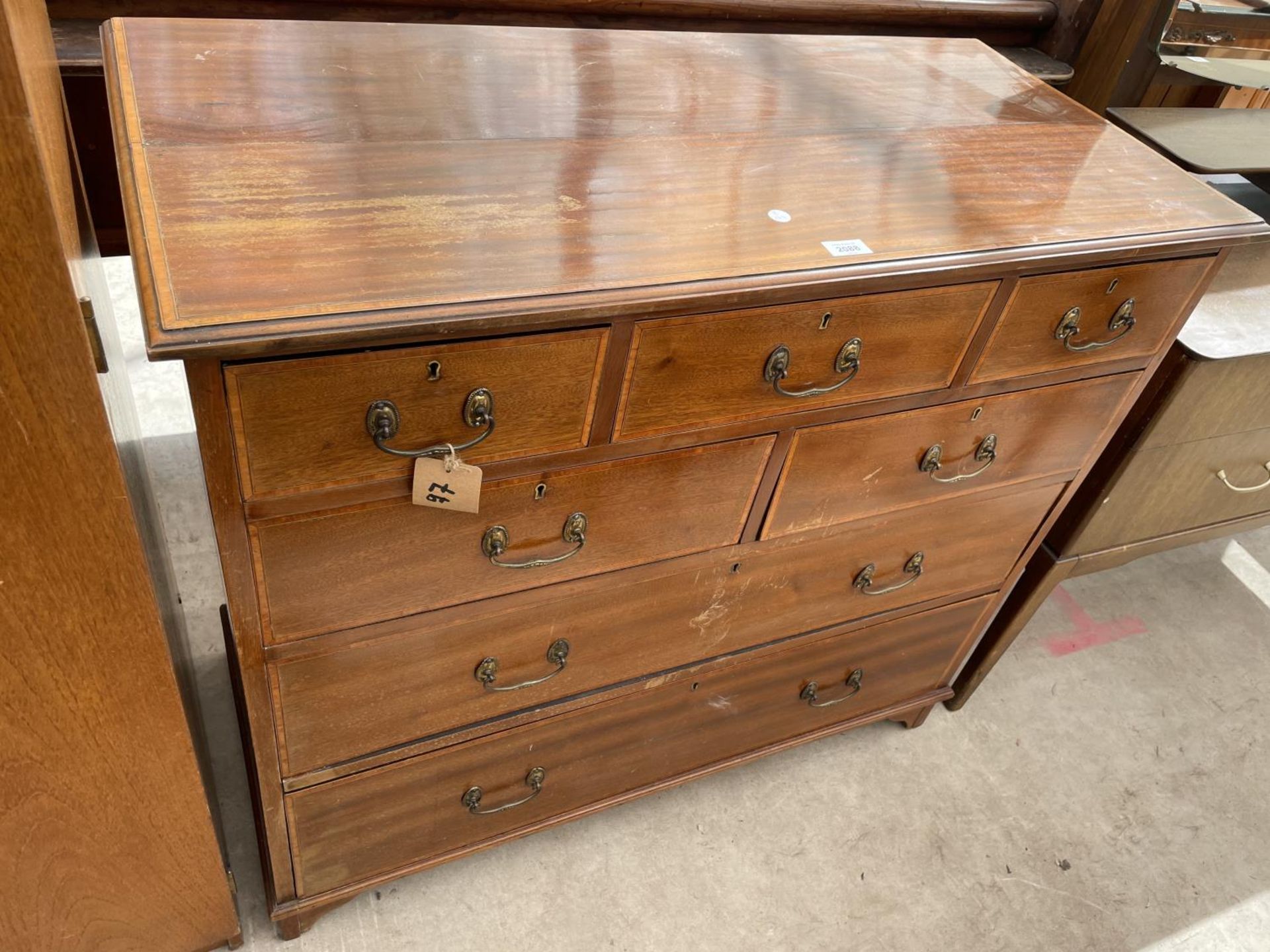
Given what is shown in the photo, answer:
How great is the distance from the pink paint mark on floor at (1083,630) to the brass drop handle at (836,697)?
66 centimetres

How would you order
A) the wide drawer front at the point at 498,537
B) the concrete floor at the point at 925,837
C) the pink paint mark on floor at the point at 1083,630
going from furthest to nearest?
the pink paint mark on floor at the point at 1083,630 → the concrete floor at the point at 925,837 → the wide drawer front at the point at 498,537

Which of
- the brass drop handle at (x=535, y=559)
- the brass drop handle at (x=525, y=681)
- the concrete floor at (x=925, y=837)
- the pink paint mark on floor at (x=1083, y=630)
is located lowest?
the concrete floor at (x=925, y=837)

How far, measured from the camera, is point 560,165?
1.00 metres

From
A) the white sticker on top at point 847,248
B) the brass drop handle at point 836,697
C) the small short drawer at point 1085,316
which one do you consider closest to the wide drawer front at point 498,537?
the white sticker on top at point 847,248

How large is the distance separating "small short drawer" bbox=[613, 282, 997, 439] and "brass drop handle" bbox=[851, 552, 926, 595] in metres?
0.34

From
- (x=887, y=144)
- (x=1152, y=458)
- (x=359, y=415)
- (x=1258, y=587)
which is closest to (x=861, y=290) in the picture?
(x=887, y=144)

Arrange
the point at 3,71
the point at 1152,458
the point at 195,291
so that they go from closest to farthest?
the point at 3,71 → the point at 195,291 → the point at 1152,458

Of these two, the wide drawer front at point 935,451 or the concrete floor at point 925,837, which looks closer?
the wide drawer front at point 935,451

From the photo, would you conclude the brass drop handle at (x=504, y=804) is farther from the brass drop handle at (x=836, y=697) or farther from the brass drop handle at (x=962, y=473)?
the brass drop handle at (x=962, y=473)

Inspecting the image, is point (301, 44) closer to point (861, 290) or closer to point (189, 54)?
point (189, 54)

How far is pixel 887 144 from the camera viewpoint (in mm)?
1167

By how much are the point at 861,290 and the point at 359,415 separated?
502 mm

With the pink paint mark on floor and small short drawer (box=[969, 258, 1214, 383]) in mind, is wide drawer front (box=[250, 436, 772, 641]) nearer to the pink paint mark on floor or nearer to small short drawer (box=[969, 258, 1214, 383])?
small short drawer (box=[969, 258, 1214, 383])

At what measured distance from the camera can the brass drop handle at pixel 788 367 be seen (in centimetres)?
99
